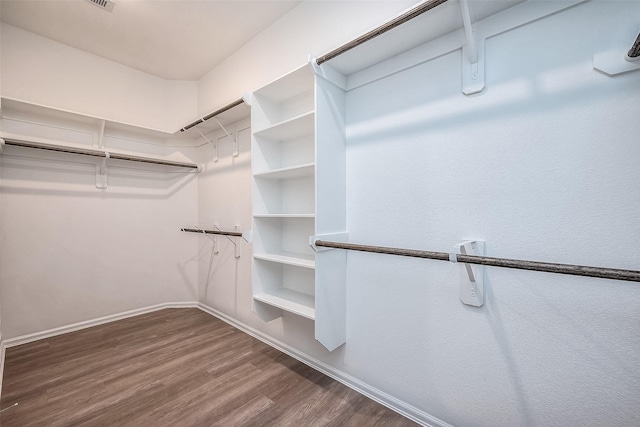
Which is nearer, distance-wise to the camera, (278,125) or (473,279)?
(473,279)

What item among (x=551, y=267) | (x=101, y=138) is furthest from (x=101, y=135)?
(x=551, y=267)

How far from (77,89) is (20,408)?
2740 millimetres

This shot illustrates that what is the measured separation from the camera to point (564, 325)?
1.11 metres

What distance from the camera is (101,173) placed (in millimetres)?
2793

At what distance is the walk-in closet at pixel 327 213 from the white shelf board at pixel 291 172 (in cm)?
4

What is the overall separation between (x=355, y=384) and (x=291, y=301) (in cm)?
69

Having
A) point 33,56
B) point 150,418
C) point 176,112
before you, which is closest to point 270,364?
point 150,418

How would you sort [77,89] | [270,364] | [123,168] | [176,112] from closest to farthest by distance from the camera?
[270,364] → [77,89] → [123,168] → [176,112]

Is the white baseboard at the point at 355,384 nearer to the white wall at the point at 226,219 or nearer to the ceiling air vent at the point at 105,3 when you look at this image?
the white wall at the point at 226,219

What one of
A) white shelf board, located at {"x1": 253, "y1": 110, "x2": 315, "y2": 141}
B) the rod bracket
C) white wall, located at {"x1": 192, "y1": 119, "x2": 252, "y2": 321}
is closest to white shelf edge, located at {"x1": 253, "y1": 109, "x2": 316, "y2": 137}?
white shelf board, located at {"x1": 253, "y1": 110, "x2": 315, "y2": 141}

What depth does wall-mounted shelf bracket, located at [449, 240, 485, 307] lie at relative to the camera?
4.23ft

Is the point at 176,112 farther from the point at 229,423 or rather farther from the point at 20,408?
the point at 229,423

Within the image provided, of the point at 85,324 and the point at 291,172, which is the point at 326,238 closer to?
the point at 291,172

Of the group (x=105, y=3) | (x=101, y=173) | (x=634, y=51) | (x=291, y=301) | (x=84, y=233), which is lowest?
(x=291, y=301)
